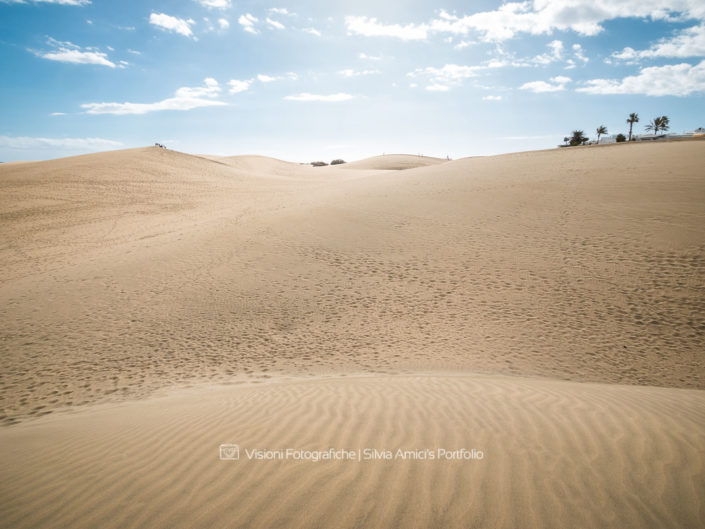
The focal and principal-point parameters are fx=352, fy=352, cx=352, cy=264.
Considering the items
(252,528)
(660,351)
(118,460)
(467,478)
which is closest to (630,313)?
(660,351)

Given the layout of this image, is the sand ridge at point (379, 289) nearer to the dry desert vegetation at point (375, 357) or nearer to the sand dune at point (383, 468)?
the dry desert vegetation at point (375, 357)

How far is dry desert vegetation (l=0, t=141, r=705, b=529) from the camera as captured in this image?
2594 mm

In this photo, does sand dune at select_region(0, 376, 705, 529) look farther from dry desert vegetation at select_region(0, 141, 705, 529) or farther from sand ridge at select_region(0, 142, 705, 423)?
sand ridge at select_region(0, 142, 705, 423)

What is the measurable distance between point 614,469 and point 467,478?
3.74ft

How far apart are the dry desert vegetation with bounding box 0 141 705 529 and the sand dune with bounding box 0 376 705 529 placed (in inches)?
0.8

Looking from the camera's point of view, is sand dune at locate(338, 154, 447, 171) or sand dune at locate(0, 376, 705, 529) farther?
sand dune at locate(338, 154, 447, 171)

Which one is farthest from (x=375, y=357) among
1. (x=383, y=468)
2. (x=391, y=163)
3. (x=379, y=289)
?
(x=391, y=163)

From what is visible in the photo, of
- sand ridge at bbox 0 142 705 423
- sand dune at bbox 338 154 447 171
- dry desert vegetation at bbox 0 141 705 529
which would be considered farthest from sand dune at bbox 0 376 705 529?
sand dune at bbox 338 154 447 171

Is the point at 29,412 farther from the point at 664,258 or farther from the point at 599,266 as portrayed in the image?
the point at 664,258

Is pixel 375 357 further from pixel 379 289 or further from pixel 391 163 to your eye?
pixel 391 163

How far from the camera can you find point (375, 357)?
→ 24.5ft

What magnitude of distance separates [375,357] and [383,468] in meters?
4.66

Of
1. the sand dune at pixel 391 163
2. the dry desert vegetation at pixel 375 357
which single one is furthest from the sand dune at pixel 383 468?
the sand dune at pixel 391 163

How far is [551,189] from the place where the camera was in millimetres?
17531
